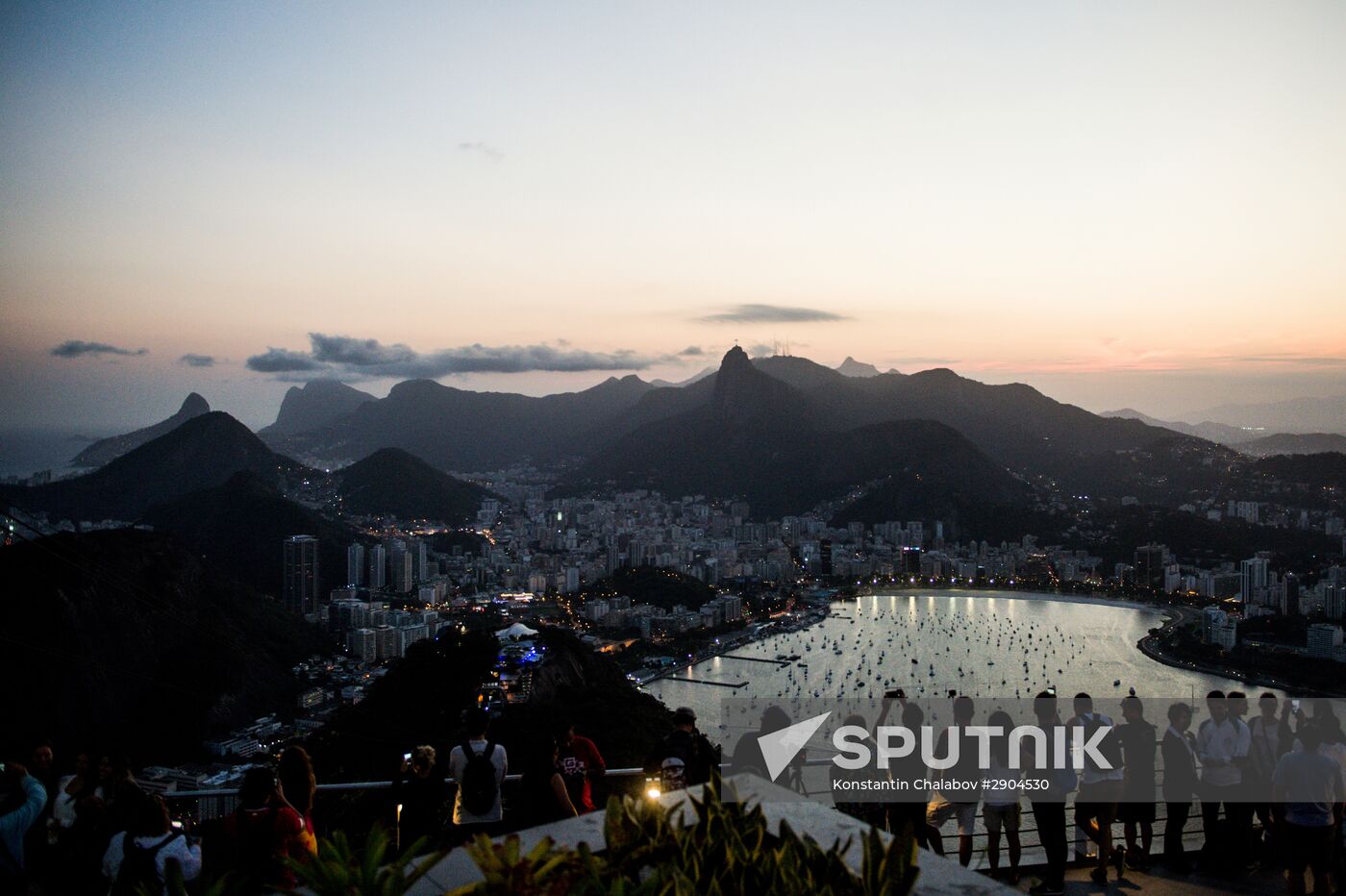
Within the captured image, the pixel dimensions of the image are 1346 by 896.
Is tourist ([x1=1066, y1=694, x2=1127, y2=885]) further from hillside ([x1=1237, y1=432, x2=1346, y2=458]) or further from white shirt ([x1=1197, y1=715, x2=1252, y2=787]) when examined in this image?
hillside ([x1=1237, y1=432, x2=1346, y2=458])

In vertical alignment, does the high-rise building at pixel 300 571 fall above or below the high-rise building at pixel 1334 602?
below

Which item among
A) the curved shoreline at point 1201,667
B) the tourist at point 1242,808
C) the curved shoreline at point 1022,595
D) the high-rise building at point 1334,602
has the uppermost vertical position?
the tourist at point 1242,808

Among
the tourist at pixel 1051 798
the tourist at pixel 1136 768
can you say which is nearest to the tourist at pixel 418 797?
the tourist at pixel 1051 798

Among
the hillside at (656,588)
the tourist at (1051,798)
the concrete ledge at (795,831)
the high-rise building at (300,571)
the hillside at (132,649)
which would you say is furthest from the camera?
the hillside at (656,588)

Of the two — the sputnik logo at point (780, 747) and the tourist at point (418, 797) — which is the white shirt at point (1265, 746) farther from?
the tourist at point (418, 797)

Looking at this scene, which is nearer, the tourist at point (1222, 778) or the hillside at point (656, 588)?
the tourist at point (1222, 778)

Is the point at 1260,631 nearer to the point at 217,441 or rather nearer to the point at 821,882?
the point at 821,882

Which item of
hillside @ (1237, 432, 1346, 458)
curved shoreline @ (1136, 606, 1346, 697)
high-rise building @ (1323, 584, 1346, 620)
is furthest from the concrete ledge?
hillside @ (1237, 432, 1346, 458)

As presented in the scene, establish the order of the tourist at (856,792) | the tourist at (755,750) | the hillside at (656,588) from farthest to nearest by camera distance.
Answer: the hillside at (656,588), the tourist at (856,792), the tourist at (755,750)
